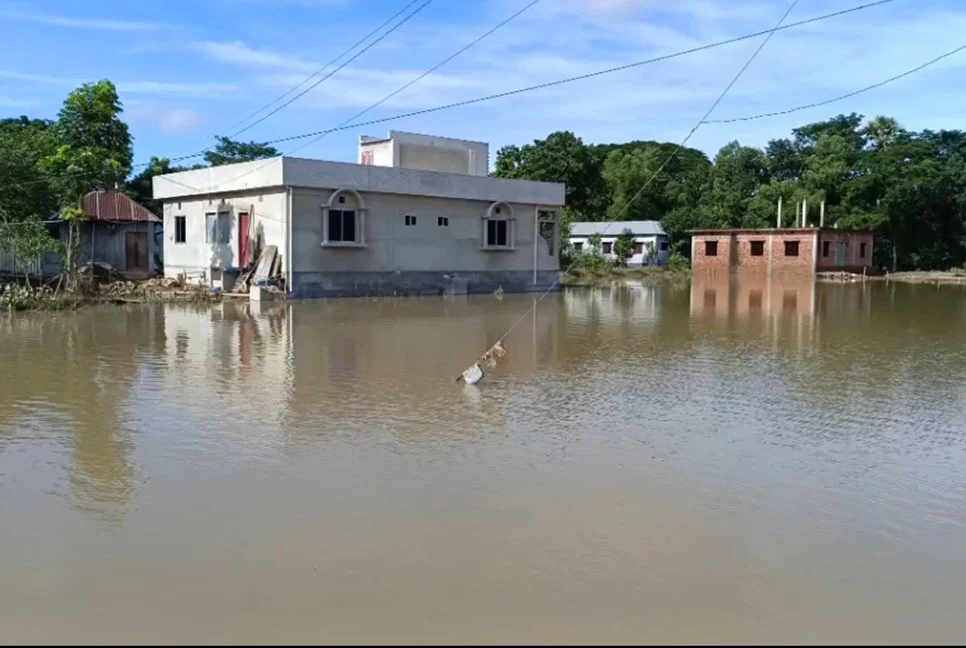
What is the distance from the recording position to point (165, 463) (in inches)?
278

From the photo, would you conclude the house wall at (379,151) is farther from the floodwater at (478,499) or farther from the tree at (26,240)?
the floodwater at (478,499)

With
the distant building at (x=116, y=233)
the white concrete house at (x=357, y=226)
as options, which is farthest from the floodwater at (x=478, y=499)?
the distant building at (x=116, y=233)

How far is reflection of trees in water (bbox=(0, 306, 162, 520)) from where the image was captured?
6.60 meters

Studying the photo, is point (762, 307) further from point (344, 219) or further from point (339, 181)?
point (339, 181)

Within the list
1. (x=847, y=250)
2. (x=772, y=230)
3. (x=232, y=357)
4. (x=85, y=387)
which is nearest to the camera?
(x=85, y=387)

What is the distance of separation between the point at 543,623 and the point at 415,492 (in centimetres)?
223

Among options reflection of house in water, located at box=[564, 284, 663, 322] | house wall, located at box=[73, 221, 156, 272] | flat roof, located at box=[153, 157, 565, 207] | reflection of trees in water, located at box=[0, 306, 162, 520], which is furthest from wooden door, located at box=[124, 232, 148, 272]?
reflection of house in water, located at box=[564, 284, 663, 322]

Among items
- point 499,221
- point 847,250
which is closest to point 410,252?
point 499,221

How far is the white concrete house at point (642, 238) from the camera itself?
58.2 m

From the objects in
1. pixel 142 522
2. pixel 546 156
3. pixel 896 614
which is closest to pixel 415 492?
pixel 142 522

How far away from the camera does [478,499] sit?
6191 millimetres

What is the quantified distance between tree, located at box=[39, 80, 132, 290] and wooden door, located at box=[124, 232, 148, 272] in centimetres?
743

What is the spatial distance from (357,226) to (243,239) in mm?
3633

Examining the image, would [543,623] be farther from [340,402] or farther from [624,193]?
[624,193]
